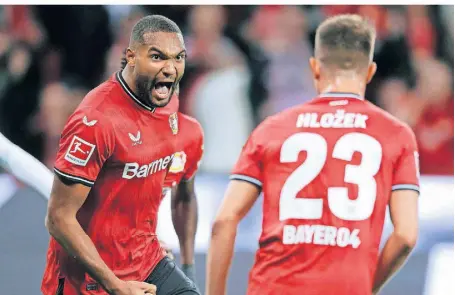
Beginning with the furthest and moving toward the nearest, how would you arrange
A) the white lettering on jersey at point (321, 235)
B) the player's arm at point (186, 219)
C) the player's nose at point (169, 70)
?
the player's arm at point (186, 219) < the player's nose at point (169, 70) < the white lettering on jersey at point (321, 235)

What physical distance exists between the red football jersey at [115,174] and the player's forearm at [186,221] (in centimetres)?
62

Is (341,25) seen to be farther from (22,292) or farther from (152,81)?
(22,292)

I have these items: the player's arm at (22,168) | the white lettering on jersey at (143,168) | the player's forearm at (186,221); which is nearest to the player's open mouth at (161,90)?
the white lettering on jersey at (143,168)

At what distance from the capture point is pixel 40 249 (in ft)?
23.9

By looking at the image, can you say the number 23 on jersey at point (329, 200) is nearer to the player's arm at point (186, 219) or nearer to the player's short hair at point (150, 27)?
the player's short hair at point (150, 27)

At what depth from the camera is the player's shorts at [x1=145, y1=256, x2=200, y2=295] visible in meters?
4.67

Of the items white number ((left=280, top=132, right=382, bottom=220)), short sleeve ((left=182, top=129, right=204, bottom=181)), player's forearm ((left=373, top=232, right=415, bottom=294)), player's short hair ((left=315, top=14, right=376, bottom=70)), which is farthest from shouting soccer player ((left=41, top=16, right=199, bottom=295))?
player's forearm ((left=373, top=232, right=415, bottom=294))

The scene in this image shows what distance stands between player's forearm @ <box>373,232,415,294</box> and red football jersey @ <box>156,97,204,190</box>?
4.03ft

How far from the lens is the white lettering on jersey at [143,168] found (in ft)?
14.5

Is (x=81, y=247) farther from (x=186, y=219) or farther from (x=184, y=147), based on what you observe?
(x=186, y=219)

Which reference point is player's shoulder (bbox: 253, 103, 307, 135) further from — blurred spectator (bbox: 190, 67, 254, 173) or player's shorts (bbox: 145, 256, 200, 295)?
blurred spectator (bbox: 190, 67, 254, 173)

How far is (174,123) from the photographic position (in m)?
4.79

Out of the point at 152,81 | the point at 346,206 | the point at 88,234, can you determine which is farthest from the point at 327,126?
the point at 88,234

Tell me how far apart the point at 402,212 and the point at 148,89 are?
126cm
